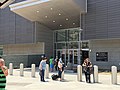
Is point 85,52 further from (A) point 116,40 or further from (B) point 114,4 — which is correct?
(B) point 114,4

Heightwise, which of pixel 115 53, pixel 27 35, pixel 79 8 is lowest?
pixel 115 53

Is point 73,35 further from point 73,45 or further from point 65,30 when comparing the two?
point 65,30

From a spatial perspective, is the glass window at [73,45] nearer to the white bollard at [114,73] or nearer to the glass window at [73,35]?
the glass window at [73,35]

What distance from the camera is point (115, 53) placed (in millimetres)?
27156

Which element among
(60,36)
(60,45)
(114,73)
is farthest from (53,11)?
(114,73)

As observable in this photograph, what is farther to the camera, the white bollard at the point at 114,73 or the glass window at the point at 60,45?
the glass window at the point at 60,45

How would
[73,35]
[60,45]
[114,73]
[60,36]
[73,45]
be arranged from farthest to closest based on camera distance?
[60,36] → [60,45] → [73,35] → [73,45] → [114,73]

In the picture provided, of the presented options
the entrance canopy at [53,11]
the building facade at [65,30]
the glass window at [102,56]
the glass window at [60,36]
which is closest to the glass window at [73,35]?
the building facade at [65,30]

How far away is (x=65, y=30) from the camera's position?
127ft

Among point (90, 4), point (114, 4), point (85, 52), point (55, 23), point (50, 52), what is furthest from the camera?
point (50, 52)

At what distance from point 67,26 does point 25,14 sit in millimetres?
7175

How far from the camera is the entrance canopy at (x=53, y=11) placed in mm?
27141

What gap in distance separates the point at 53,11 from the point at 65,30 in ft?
30.0

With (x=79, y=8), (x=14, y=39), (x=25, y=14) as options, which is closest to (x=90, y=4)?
(x=79, y=8)
